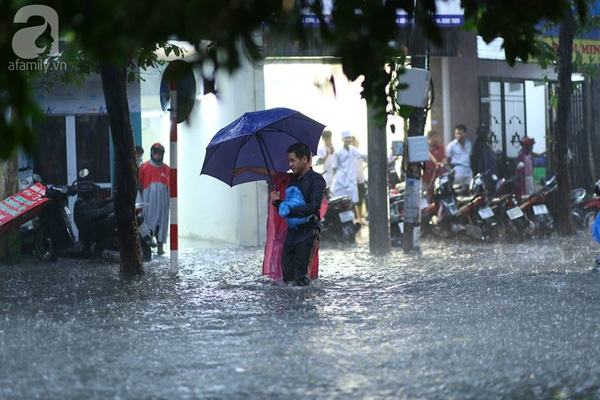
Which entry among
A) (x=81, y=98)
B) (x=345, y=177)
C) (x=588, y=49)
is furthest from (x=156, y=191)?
A: (x=588, y=49)

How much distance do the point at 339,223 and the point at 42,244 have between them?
5039 millimetres

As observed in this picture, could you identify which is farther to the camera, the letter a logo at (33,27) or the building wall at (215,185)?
the building wall at (215,185)

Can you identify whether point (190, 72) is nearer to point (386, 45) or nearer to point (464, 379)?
point (386, 45)

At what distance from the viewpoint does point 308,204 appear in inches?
468

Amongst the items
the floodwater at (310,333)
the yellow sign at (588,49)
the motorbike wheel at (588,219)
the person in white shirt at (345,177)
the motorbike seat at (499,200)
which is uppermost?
the yellow sign at (588,49)

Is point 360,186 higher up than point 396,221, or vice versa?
point 360,186

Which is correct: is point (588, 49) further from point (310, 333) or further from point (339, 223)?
point (310, 333)

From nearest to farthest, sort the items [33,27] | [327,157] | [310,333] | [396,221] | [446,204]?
[33,27] < [310,333] < [396,221] < [446,204] < [327,157]

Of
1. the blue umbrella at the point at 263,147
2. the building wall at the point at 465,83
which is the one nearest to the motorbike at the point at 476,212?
the building wall at the point at 465,83

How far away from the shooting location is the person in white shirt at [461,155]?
21516 millimetres

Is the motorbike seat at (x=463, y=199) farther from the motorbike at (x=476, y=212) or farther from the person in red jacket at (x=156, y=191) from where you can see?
the person in red jacket at (x=156, y=191)

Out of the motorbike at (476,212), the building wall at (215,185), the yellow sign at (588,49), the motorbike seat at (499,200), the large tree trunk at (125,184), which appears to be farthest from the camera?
the yellow sign at (588,49)

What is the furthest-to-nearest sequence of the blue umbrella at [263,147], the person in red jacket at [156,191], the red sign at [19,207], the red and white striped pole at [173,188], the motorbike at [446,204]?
the motorbike at [446,204] < the person in red jacket at [156,191] < the red sign at [19,207] < the red and white striped pole at [173,188] < the blue umbrella at [263,147]

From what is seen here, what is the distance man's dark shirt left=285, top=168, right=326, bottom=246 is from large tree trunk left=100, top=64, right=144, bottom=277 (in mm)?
2104
